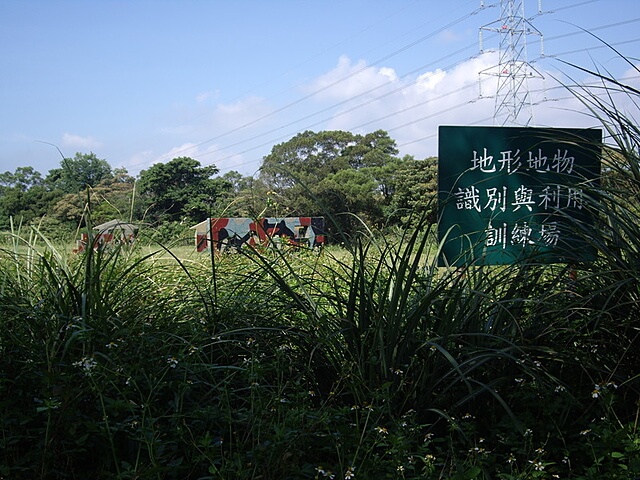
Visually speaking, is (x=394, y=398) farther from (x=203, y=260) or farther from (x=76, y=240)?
(x=76, y=240)

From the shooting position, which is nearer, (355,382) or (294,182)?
(355,382)

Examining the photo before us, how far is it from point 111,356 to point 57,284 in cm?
79

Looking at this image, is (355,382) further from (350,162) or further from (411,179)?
(350,162)

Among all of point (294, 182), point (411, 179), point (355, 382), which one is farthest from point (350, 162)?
point (355, 382)

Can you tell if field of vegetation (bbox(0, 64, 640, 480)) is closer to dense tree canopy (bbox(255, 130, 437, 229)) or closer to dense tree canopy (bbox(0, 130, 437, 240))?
dense tree canopy (bbox(0, 130, 437, 240))

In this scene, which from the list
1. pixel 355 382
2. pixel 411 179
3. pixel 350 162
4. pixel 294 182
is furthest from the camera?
pixel 350 162

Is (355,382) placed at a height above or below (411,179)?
below

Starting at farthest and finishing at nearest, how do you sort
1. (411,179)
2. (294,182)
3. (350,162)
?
(350,162) → (411,179) → (294,182)

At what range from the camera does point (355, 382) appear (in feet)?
7.69

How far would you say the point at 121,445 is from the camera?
88.6 inches

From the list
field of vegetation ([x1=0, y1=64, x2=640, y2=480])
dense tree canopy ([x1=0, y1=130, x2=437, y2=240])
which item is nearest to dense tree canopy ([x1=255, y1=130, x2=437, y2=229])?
dense tree canopy ([x1=0, y1=130, x2=437, y2=240])

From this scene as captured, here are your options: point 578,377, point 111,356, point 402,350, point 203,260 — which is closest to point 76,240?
point 203,260

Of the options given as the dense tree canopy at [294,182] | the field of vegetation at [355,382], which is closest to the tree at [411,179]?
the dense tree canopy at [294,182]

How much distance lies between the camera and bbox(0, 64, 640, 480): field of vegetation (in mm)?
2006
